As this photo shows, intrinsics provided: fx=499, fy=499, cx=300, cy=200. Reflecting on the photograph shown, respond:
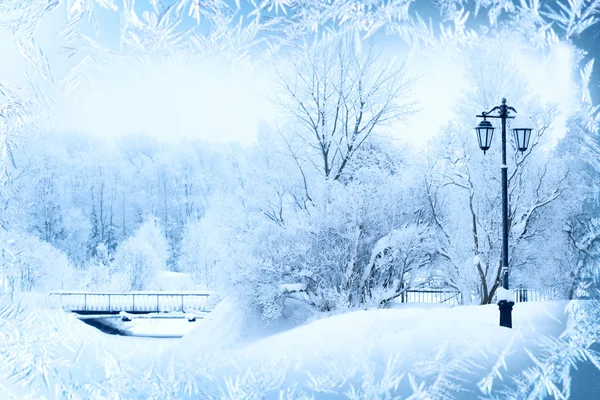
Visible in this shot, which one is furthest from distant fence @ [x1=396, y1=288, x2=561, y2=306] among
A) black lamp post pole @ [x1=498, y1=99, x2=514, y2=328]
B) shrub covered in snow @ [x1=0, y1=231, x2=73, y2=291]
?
shrub covered in snow @ [x1=0, y1=231, x2=73, y2=291]

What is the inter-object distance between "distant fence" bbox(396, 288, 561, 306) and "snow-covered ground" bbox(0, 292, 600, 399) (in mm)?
141

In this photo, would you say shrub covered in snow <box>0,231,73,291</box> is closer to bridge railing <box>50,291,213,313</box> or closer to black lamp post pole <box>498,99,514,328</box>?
bridge railing <box>50,291,213,313</box>

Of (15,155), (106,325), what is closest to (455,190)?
(106,325)

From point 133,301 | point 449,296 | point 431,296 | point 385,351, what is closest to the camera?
point 385,351

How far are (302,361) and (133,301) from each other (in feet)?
2.50

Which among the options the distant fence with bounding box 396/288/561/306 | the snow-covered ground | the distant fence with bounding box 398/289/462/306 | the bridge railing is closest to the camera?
the snow-covered ground

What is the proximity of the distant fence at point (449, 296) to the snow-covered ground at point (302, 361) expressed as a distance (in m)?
0.14

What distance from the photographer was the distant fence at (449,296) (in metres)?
2.15

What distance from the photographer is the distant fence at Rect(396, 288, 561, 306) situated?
2145 mm

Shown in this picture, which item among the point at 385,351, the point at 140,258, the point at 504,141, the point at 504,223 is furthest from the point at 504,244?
the point at 140,258

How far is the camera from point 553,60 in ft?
6.46

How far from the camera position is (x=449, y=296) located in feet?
7.90

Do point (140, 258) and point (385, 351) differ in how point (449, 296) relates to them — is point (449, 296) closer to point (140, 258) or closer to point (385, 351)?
point (385, 351)

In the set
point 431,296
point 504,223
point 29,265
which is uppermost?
point 504,223
